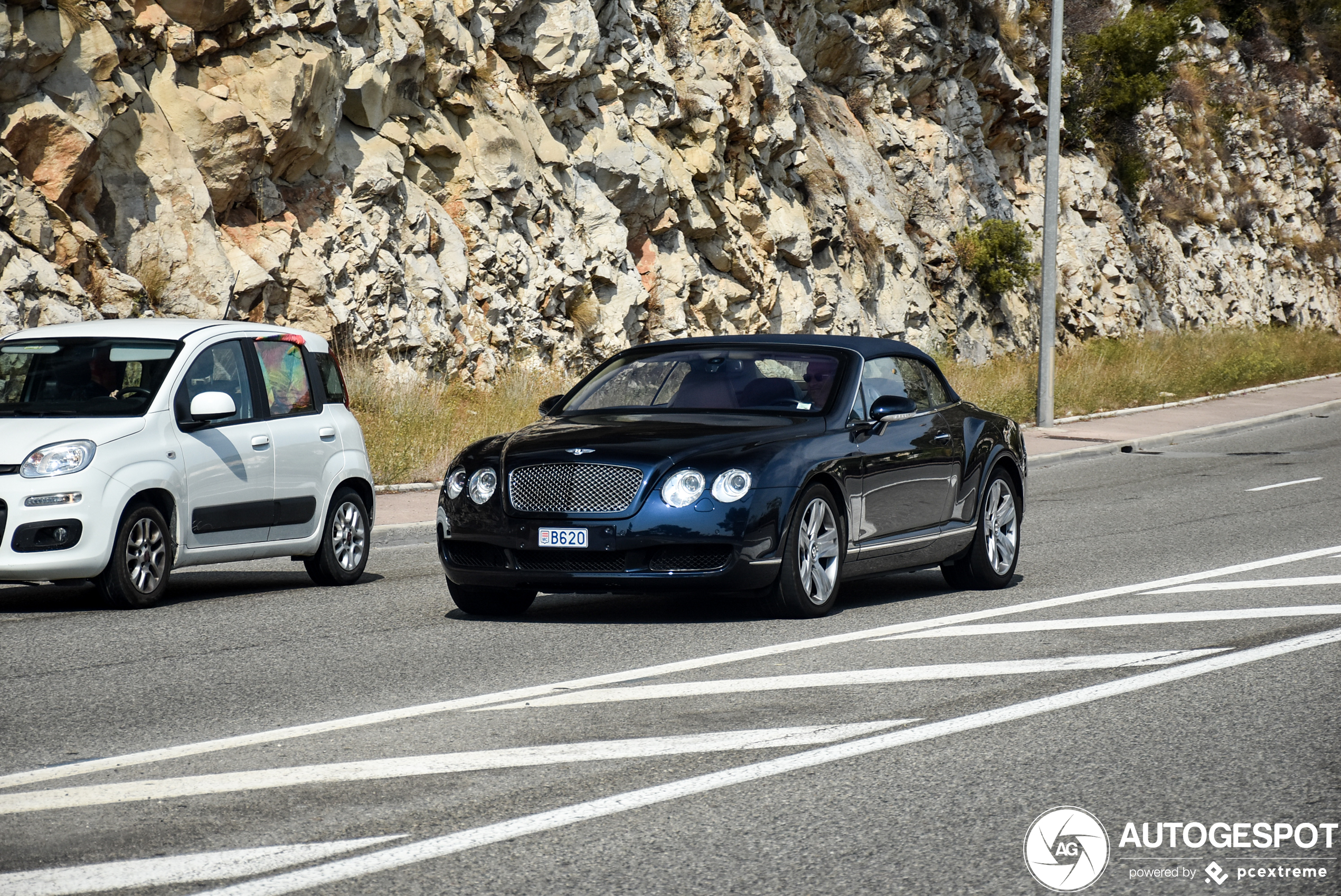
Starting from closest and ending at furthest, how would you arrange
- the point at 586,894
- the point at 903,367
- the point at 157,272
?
the point at 586,894 → the point at 903,367 → the point at 157,272

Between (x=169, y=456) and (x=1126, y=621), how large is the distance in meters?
5.61

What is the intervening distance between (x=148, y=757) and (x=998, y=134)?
4000 cm

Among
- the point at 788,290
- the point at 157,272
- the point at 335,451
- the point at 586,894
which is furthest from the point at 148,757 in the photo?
the point at 788,290

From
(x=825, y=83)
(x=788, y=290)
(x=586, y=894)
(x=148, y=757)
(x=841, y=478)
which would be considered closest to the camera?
(x=586, y=894)

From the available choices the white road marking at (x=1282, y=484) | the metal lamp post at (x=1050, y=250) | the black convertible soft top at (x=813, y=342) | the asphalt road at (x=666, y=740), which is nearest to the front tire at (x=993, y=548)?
the asphalt road at (x=666, y=740)

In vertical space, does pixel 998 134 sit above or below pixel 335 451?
above

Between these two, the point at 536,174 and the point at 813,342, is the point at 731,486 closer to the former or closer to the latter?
the point at 813,342

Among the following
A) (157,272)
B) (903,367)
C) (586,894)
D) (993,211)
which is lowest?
(586,894)

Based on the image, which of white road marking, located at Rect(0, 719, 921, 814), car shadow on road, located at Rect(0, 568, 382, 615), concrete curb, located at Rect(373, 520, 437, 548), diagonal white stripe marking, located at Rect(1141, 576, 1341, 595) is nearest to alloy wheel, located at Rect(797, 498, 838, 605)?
diagonal white stripe marking, located at Rect(1141, 576, 1341, 595)

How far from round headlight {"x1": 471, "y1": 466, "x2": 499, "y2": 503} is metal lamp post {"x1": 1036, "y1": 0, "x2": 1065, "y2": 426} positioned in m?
18.5

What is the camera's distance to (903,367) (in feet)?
35.0

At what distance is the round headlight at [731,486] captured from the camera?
8664 mm

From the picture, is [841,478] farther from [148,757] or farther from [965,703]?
[148,757]

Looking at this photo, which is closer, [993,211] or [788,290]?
[788,290]
